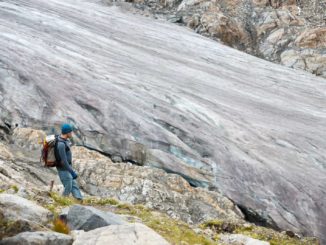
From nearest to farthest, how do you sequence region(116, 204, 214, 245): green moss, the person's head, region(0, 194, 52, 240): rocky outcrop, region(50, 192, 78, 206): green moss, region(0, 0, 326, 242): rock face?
region(0, 194, 52, 240): rocky outcrop, region(116, 204, 214, 245): green moss, region(50, 192, 78, 206): green moss, the person's head, region(0, 0, 326, 242): rock face

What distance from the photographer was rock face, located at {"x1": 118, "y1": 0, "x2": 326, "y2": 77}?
42.5 meters

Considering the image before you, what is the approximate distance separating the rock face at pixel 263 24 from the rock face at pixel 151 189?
27.9 m

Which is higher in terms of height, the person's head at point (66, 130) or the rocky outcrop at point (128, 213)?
the person's head at point (66, 130)

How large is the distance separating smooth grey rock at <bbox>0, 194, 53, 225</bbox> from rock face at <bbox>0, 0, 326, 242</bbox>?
21.6 ft

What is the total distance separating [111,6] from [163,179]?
29.3m

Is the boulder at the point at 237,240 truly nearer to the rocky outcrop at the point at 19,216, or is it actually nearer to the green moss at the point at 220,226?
the green moss at the point at 220,226

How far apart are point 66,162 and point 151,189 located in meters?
3.75

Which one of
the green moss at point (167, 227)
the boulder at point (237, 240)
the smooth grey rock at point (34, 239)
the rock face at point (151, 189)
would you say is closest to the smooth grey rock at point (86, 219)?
the smooth grey rock at point (34, 239)

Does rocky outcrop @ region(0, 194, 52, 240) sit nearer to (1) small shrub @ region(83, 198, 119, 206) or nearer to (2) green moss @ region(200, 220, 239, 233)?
(1) small shrub @ region(83, 198, 119, 206)

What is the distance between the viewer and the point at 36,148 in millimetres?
16000

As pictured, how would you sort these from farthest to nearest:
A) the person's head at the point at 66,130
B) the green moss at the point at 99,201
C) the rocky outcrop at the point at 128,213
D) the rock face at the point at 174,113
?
the rock face at the point at 174,113, the green moss at the point at 99,201, the person's head at the point at 66,130, the rocky outcrop at the point at 128,213

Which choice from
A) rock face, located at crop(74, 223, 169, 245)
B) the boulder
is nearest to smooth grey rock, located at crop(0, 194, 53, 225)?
rock face, located at crop(74, 223, 169, 245)

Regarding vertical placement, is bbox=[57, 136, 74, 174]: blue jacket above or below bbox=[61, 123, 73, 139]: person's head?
below

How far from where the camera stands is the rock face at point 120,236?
26.2ft
